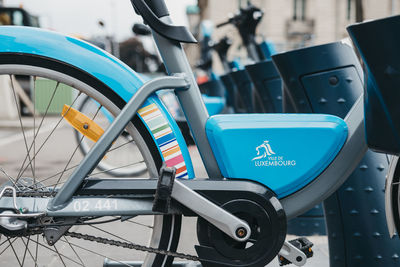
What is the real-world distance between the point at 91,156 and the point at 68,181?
0.11 m

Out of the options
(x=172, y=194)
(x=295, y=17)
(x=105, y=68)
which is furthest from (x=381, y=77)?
(x=295, y=17)

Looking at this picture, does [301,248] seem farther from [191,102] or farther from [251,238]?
[191,102]

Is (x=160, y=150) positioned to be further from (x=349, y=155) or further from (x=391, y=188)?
(x=391, y=188)

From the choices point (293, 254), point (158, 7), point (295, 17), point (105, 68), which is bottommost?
point (293, 254)

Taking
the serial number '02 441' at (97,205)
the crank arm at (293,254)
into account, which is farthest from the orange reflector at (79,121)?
the crank arm at (293,254)

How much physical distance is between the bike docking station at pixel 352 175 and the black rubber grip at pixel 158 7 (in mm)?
523

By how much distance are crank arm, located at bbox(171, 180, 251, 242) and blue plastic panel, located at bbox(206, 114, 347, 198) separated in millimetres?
129

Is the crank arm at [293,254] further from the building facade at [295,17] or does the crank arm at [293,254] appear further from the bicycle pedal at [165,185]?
the building facade at [295,17]

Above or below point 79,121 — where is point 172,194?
below

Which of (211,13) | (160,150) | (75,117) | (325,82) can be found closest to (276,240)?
(160,150)

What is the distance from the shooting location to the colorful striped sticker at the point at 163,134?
5.09 ft

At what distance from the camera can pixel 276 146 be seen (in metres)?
1.58

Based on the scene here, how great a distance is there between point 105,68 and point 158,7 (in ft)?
0.89

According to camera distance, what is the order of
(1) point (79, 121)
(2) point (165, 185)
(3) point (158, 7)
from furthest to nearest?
(1) point (79, 121), (3) point (158, 7), (2) point (165, 185)
